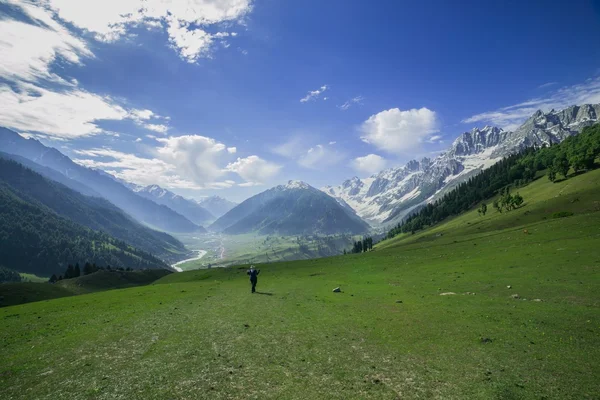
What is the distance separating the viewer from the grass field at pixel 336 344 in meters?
14.6

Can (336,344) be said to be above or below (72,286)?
above

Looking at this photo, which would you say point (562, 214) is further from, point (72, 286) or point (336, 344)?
point (72, 286)

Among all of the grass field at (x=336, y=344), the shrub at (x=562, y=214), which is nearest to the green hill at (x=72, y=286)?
the grass field at (x=336, y=344)

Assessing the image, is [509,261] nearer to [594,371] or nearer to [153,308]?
[594,371]

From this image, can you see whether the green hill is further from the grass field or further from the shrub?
the shrub

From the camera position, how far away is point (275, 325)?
2580 centimetres

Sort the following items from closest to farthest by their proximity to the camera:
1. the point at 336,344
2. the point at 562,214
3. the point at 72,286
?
the point at 336,344 < the point at 562,214 < the point at 72,286

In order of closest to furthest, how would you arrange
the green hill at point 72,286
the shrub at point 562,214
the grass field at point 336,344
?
1. the grass field at point 336,344
2. the green hill at point 72,286
3. the shrub at point 562,214

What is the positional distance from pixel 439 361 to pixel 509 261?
42431 mm

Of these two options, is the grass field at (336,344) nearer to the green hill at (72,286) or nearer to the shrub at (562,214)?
the shrub at (562,214)

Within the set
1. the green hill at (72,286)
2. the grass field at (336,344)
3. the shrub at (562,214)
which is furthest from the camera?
the shrub at (562,214)

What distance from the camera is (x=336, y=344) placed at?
20906 mm

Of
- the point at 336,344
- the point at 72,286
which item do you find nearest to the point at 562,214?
the point at 336,344

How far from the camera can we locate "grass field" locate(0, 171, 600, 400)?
14648 mm
